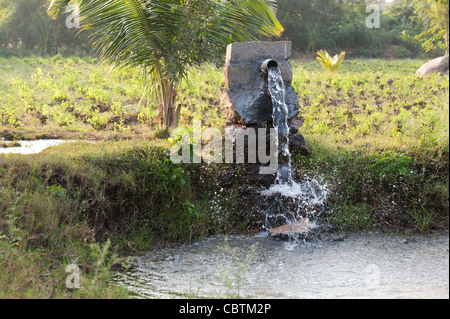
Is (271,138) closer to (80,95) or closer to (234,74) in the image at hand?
(234,74)

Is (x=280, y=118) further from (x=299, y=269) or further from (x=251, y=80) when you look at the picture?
(x=299, y=269)

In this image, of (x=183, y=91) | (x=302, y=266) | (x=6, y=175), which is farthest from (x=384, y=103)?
(x=6, y=175)

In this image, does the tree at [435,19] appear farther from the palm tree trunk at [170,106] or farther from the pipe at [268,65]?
the palm tree trunk at [170,106]

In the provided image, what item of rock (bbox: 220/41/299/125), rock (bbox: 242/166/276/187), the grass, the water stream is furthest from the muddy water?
rock (bbox: 220/41/299/125)

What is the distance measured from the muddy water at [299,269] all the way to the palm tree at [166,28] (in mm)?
3160

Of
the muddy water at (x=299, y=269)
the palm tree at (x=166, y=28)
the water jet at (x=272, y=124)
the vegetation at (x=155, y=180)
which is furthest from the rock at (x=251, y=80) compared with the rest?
the muddy water at (x=299, y=269)

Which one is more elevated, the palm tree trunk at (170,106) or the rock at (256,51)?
the rock at (256,51)

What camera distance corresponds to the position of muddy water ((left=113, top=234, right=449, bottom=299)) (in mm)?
3584

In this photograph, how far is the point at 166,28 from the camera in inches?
277

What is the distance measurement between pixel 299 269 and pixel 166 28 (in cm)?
435

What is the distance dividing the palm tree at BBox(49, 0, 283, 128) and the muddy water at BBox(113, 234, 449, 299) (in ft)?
10.4

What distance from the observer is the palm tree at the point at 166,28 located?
6.89 meters

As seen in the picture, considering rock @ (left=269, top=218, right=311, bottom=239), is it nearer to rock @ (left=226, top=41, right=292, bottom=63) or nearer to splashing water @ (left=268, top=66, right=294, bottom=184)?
splashing water @ (left=268, top=66, right=294, bottom=184)

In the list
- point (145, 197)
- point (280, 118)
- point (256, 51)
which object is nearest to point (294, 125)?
point (280, 118)
